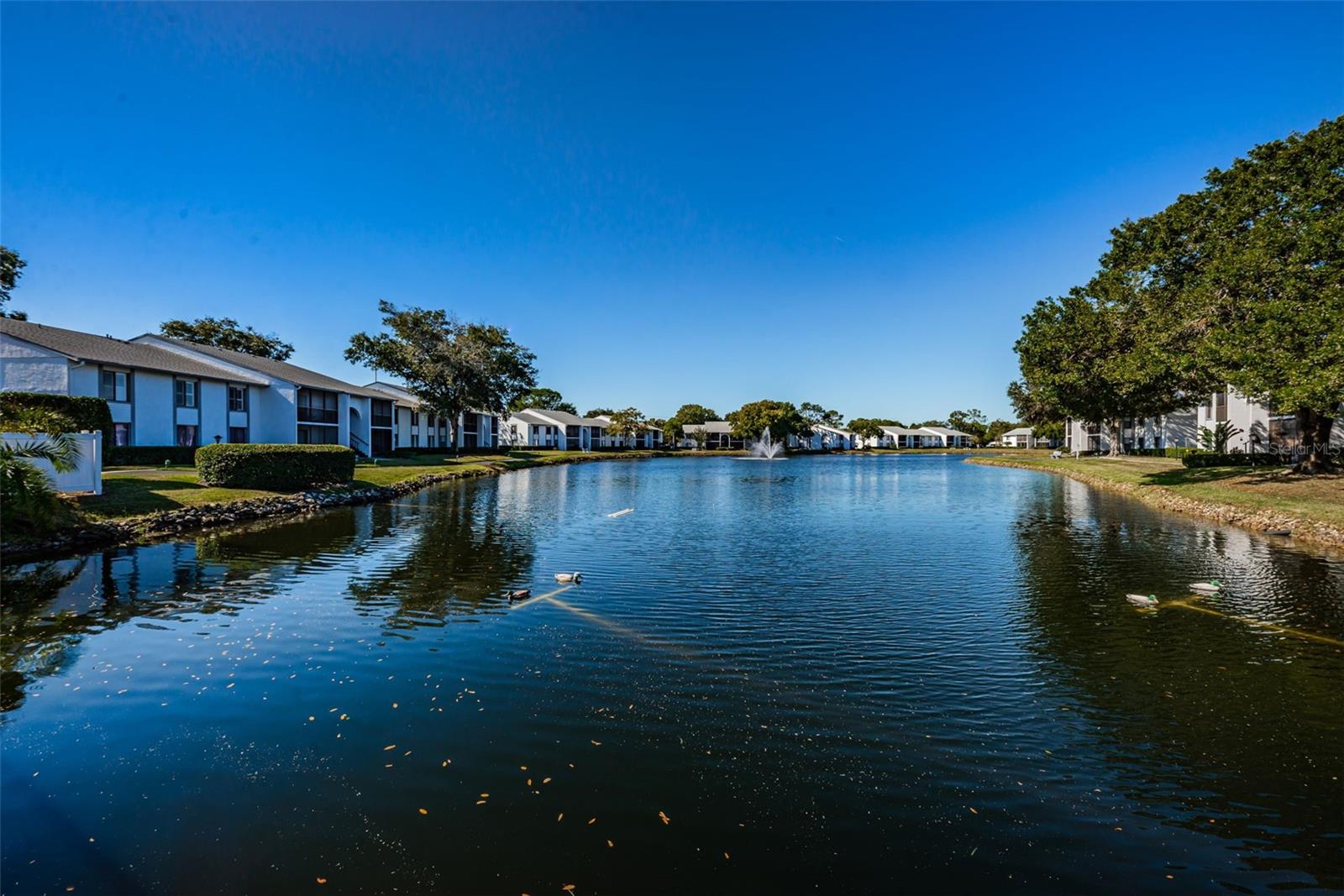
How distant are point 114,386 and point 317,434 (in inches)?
701

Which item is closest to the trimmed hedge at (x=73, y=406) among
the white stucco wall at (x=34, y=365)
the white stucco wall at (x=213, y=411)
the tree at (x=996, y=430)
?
the white stucco wall at (x=34, y=365)

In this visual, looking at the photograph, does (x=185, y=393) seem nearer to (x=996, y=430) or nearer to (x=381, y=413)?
(x=381, y=413)

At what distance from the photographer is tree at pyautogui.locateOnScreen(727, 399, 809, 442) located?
369 feet

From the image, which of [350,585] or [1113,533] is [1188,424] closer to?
[1113,533]

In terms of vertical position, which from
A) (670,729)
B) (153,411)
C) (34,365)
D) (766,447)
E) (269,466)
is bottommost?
(670,729)

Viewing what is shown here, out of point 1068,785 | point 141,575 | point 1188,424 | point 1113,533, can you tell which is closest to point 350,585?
point 141,575

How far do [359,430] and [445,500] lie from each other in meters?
34.3

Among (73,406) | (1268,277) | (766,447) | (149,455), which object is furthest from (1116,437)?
(149,455)

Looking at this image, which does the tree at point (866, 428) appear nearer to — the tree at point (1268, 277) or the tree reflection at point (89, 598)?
the tree at point (1268, 277)

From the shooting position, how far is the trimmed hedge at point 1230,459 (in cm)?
3628

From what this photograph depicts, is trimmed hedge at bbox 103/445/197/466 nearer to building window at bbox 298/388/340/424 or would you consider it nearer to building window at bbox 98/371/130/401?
building window at bbox 98/371/130/401

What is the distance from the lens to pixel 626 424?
378 feet

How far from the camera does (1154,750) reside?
272 inches

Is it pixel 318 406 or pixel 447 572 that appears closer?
pixel 447 572
